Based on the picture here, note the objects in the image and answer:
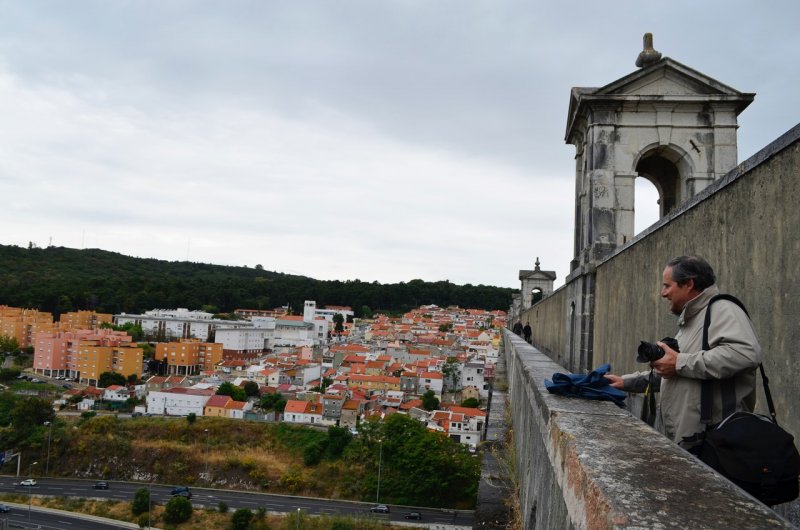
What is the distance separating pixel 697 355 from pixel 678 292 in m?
0.32

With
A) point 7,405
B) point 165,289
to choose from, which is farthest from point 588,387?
point 165,289

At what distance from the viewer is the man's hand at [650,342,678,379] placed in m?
2.01

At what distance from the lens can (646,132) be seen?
6.77m

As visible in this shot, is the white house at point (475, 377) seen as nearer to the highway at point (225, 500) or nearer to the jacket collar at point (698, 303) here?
the highway at point (225, 500)

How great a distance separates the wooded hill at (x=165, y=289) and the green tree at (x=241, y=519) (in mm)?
81058

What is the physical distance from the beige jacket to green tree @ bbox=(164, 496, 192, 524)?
31374 mm

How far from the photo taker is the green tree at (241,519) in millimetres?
27359

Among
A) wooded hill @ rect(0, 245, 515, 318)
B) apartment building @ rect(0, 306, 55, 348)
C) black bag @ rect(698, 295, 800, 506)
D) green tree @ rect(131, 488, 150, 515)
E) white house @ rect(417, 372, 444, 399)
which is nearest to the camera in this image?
black bag @ rect(698, 295, 800, 506)

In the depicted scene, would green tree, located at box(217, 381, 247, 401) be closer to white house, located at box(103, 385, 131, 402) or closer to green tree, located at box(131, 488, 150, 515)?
white house, located at box(103, 385, 131, 402)

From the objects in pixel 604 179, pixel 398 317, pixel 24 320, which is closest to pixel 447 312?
pixel 398 317

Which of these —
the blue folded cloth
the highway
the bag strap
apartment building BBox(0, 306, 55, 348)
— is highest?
the bag strap

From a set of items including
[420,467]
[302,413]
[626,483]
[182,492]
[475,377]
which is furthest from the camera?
[475,377]

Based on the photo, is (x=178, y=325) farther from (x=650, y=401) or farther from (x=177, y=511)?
(x=650, y=401)

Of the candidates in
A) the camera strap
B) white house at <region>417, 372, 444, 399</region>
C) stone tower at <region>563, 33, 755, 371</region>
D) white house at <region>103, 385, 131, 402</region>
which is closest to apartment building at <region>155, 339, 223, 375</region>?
white house at <region>103, 385, 131, 402</region>
